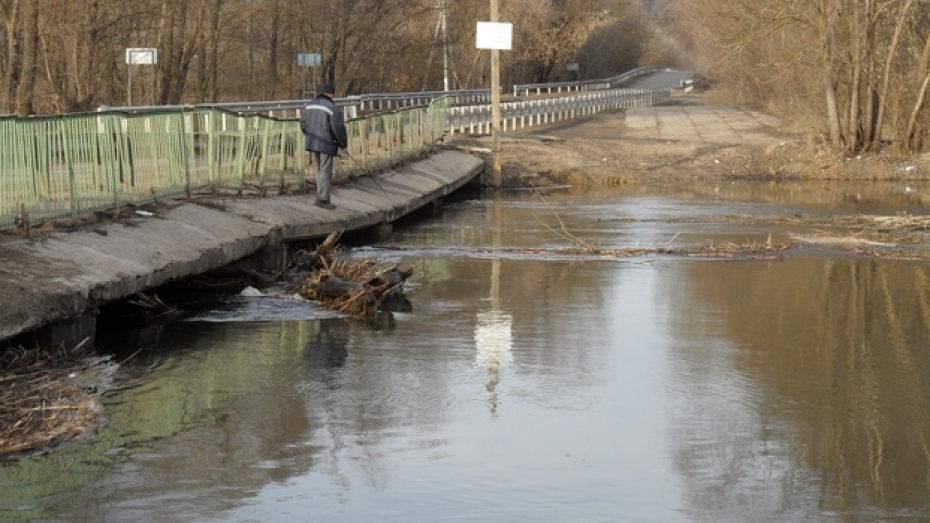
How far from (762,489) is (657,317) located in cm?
611

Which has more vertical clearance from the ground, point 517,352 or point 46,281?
point 46,281

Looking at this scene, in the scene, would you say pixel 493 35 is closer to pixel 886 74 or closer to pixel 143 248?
pixel 886 74

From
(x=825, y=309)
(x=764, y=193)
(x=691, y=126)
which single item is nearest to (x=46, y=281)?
(x=825, y=309)

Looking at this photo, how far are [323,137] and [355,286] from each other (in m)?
5.32

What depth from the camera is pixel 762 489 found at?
8203 mm

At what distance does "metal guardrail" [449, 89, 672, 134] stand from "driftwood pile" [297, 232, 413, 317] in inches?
1148

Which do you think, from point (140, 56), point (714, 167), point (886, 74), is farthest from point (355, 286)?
point (140, 56)

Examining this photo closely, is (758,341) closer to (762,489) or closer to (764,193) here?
(762,489)

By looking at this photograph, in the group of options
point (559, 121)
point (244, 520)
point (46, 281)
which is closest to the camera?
point (244, 520)

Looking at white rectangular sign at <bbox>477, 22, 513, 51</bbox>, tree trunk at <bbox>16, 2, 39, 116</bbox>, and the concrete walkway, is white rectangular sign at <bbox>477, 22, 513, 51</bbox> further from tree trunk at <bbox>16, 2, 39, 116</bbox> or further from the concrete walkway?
tree trunk at <bbox>16, 2, 39, 116</bbox>

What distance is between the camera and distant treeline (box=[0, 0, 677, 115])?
139 feet

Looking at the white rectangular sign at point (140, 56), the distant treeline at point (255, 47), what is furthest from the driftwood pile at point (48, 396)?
the white rectangular sign at point (140, 56)

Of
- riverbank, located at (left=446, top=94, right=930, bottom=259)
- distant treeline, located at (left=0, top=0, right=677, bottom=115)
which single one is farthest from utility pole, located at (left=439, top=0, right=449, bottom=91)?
riverbank, located at (left=446, top=94, right=930, bottom=259)

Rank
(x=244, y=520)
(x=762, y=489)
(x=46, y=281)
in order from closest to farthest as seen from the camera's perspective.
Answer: (x=244, y=520)
(x=762, y=489)
(x=46, y=281)
